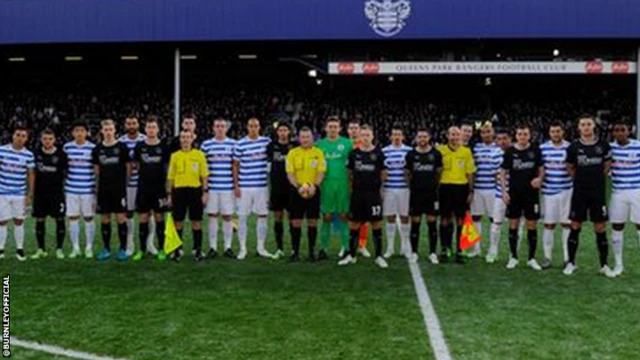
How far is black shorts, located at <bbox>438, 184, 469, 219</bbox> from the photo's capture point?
11117mm

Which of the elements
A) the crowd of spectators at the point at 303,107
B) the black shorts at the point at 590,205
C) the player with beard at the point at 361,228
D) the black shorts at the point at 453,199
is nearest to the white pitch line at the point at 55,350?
the player with beard at the point at 361,228

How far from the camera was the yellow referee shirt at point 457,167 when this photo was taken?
11.1m

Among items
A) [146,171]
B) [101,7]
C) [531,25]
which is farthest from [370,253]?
[101,7]

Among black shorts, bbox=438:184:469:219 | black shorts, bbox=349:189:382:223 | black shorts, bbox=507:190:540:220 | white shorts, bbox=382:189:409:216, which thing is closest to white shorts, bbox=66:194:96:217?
black shorts, bbox=349:189:382:223

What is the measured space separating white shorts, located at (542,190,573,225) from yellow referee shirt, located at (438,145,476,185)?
1.07m

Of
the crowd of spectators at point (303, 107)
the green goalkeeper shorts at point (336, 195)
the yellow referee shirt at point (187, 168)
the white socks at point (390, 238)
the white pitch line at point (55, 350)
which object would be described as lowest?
the white pitch line at point (55, 350)

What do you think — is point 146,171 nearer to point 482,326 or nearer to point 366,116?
point 482,326

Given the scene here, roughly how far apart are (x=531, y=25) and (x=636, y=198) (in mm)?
19429

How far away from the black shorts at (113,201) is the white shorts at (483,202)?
502 centimetres

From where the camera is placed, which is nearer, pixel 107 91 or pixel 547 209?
pixel 547 209

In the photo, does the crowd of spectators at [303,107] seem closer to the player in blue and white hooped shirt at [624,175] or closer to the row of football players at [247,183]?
the row of football players at [247,183]

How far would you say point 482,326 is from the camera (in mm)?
7719

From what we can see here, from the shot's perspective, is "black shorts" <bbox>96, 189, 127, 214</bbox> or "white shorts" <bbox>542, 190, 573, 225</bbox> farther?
"black shorts" <bbox>96, 189, 127, 214</bbox>

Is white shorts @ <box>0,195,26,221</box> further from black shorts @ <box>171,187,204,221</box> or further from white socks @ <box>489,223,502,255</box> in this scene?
white socks @ <box>489,223,502,255</box>
